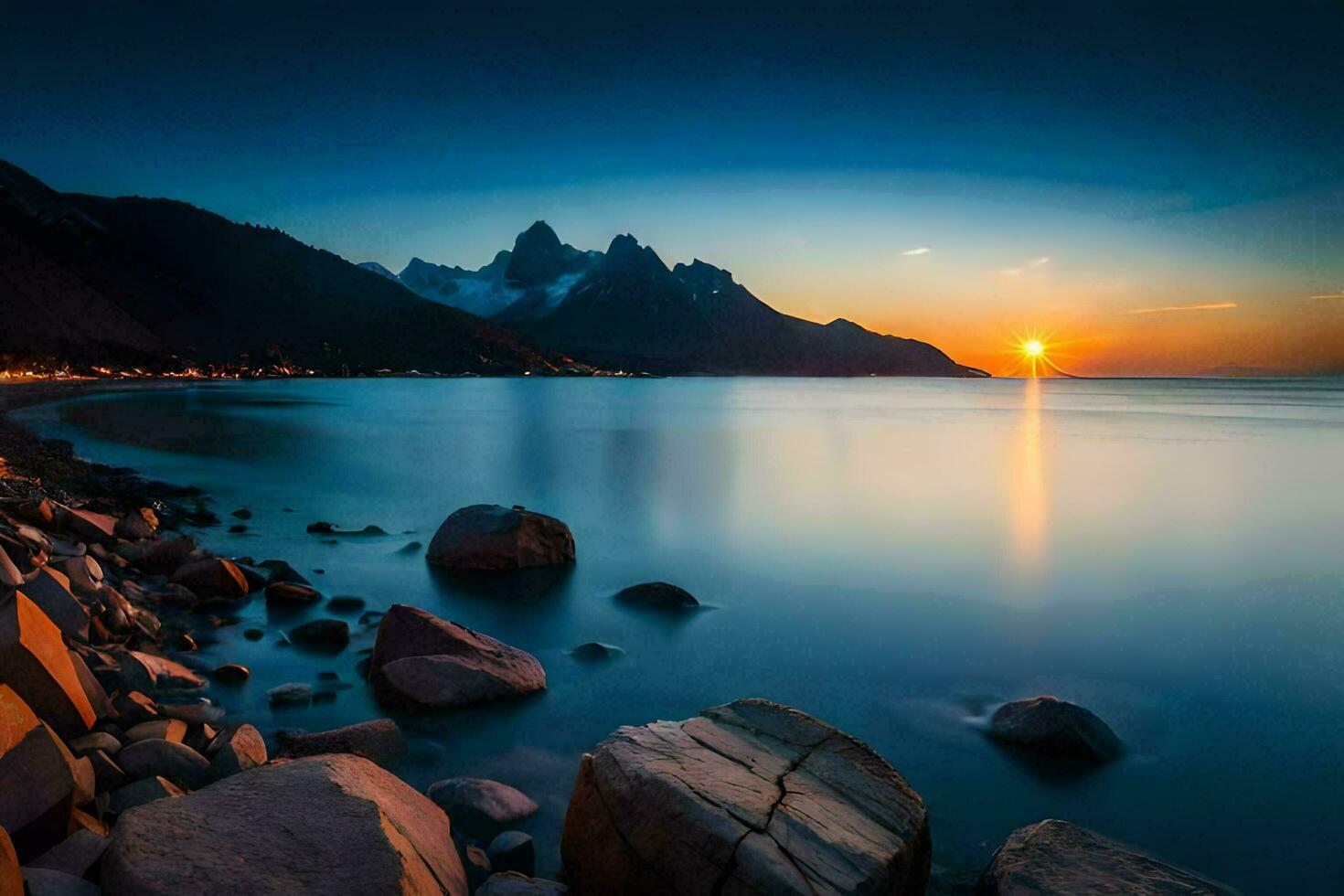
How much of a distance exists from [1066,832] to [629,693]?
17.8ft

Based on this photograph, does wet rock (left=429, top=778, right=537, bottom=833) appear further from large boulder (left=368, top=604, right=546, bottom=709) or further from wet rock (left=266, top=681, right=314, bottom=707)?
wet rock (left=266, top=681, right=314, bottom=707)

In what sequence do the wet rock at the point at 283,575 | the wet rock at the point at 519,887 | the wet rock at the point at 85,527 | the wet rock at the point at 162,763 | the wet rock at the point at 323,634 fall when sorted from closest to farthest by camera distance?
the wet rock at the point at 519,887 → the wet rock at the point at 162,763 → the wet rock at the point at 323,634 → the wet rock at the point at 85,527 → the wet rock at the point at 283,575

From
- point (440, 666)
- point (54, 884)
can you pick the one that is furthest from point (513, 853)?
point (440, 666)

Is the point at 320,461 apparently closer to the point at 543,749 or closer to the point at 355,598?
the point at 355,598

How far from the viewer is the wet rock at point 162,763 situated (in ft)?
18.8

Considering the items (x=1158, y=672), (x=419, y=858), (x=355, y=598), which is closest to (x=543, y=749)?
(x=419, y=858)

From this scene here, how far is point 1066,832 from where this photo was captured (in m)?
5.84

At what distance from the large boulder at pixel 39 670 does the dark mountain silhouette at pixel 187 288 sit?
15153cm

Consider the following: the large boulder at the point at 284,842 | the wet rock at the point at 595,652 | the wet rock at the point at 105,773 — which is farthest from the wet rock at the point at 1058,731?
the wet rock at the point at 105,773

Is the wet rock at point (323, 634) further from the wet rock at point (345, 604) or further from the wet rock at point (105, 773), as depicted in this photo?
the wet rock at point (105, 773)

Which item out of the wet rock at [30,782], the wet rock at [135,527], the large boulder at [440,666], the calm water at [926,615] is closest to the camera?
the wet rock at [30,782]

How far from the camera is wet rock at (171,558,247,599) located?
1243cm

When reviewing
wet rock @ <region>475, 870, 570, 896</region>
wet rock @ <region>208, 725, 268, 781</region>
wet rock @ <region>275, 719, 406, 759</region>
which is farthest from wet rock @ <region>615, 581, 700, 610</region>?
wet rock @ <region>475, 870, 570, 896</region>

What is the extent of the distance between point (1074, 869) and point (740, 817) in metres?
2.76
